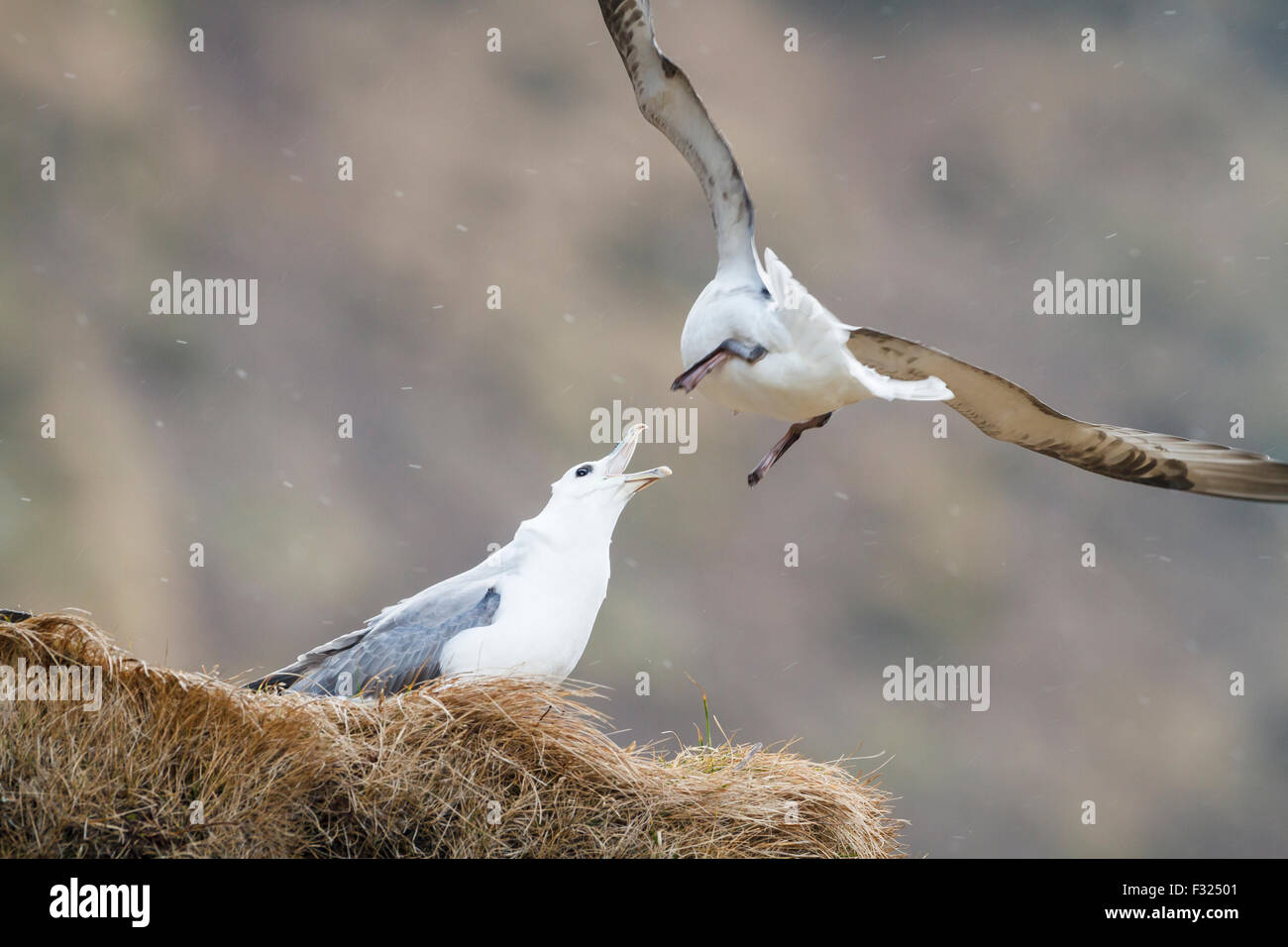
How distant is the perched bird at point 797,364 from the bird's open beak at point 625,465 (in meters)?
0.26

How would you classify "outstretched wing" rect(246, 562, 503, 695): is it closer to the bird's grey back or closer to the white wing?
the bird's grey back

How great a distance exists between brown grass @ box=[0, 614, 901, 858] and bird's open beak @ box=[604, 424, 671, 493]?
23.5 inches

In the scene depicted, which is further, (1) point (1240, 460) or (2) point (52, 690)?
(1) point (1240, 460)

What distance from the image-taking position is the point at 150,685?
2.29 metres

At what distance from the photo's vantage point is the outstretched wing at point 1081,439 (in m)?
2.92

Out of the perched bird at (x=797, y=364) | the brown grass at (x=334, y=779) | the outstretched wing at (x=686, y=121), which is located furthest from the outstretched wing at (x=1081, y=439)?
the brown grass at (x=334, y=779)

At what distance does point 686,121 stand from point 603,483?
933 mm

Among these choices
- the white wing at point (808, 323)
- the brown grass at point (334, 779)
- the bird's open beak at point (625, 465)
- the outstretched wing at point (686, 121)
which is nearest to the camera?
the brown grass at point (334, 779)

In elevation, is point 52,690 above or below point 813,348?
below

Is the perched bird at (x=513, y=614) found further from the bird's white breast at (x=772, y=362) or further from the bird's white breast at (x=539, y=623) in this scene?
the bird's white breast at (x=772, y=362)

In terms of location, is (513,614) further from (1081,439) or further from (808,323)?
(1081,439)
